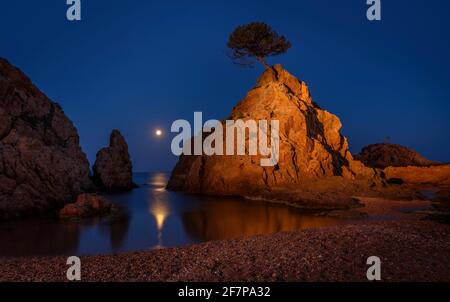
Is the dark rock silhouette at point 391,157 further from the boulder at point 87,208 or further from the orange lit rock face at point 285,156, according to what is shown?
the boulder at point 87,208

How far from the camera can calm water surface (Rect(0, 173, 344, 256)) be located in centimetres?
1190

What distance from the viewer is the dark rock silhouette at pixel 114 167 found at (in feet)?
128

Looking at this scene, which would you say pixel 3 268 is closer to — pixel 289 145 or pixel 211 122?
pixel 289 145

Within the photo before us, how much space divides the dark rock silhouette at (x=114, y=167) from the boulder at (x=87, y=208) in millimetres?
20533

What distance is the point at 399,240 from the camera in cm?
896

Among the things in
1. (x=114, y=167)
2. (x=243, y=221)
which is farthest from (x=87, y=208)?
(x=114, y=167)

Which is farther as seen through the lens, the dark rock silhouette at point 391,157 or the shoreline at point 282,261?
the dark rock silhouette at point 391,157

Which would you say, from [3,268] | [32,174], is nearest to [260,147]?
[32,174]

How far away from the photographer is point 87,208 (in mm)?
17812

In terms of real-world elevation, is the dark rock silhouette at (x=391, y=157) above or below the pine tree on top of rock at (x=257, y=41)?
below

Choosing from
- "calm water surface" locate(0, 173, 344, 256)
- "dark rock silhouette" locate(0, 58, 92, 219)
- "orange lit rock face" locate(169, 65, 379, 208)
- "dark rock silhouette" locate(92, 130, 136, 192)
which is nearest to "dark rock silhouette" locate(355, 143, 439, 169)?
"orange lit rock face" locate(169, 65, 379, 208)

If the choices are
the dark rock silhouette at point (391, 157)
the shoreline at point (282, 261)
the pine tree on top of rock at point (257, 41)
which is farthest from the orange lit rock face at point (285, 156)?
the dark rock silhouette at point (391, 157)

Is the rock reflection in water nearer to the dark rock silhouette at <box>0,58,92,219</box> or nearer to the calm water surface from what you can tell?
the calm water surface
